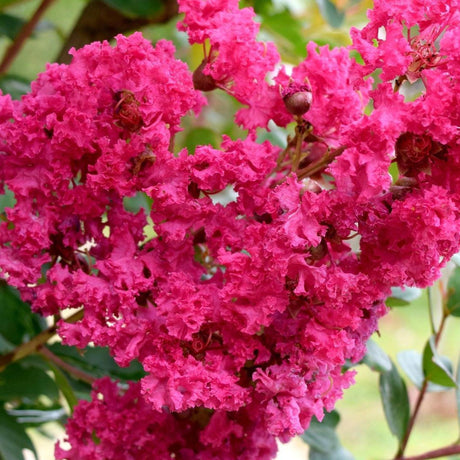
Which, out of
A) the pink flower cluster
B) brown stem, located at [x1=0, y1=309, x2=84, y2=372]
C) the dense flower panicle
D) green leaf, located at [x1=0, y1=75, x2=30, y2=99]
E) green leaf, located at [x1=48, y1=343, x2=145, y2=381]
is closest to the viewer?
the pink flower cluster

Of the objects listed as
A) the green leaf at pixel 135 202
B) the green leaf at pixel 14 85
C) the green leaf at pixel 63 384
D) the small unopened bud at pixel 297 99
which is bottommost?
the green leaf at pixel 63 384

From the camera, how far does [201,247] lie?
77cm

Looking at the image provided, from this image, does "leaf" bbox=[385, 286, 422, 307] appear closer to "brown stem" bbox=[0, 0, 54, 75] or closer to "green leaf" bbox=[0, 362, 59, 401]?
"green leaf" bbox=[0, 362, 59, 401]

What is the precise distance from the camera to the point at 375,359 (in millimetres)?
874

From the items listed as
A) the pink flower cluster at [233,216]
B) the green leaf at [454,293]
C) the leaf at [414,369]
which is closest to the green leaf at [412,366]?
the leaf at [414,369]

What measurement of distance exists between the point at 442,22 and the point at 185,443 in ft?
1.50

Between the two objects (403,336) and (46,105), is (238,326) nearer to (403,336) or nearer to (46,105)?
(46,105)

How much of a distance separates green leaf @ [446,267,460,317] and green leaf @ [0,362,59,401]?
1.66 feet

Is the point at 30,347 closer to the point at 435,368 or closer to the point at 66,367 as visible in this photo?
the point at 66,367

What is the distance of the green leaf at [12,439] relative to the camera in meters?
0.90

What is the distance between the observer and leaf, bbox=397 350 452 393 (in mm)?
1021

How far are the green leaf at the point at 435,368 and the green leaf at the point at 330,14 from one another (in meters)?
0.53

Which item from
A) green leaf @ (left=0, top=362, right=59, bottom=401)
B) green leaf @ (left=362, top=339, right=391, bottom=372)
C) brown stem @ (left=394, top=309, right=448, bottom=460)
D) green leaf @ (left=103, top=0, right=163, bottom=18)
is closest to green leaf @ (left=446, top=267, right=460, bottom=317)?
brown stem @ (left=394, top=309, right=448, bottom=460)

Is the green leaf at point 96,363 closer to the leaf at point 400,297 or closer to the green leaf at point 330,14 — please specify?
the leaf at point 400,297
